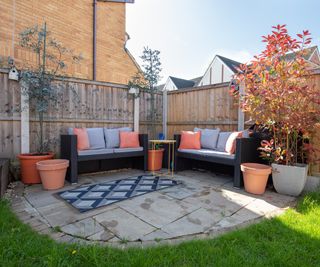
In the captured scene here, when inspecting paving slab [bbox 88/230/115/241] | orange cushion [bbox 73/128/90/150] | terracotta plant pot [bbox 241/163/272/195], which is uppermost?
orange cushion [bbox 73/128/90/150]

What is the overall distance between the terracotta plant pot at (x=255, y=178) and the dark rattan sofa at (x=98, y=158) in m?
2.05

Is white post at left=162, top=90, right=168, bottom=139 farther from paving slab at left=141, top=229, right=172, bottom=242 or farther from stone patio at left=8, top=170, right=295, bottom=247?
paving slab at left=141, top=229, right=172, bottom=242

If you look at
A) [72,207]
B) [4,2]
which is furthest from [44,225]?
[4,2]

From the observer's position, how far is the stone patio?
175 cm

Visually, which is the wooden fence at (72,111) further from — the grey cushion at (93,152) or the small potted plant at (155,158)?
the small potted plant at (155,158)

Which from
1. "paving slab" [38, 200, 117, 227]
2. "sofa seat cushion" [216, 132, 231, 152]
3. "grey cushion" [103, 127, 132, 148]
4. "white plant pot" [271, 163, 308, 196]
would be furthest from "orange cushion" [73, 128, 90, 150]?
"white plant pot" [271, 163, 308, 196]

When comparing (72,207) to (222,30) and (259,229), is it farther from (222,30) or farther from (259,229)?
(222,30)

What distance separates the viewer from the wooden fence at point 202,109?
4.20 meters

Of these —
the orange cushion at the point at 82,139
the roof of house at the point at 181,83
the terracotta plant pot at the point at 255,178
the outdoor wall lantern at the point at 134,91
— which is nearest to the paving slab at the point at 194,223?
the terracotta plant pot at the point at 255,178

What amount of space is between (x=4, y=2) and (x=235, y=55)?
672 inches

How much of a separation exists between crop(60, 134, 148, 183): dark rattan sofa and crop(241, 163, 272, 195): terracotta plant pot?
6.72 feet

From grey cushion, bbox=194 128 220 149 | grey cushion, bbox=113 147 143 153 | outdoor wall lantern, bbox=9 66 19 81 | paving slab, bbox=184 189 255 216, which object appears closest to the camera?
paving slab, bbox=184 189 255 216

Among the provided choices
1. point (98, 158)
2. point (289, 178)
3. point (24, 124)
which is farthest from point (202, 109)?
point (24, 124)

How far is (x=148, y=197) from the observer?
268cm
